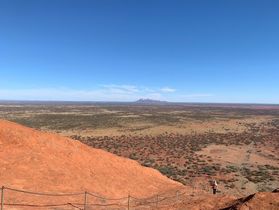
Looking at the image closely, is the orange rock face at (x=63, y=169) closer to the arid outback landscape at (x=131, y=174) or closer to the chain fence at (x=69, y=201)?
the arid outback landscape at (x=131, y=174)

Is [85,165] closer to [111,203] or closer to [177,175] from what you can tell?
[111,203]

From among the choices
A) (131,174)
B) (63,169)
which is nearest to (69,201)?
(63,169)

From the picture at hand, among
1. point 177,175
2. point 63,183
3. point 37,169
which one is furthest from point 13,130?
point 177,175

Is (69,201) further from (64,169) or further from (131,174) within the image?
(131,174)

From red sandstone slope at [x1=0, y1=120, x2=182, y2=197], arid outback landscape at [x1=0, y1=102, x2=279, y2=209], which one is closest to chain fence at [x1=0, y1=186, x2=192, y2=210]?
arid outback landscape at [x1=0, y1=102, x2=279, y2=209]

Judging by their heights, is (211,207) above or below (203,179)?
above

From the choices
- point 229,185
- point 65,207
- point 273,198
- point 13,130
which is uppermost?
point 13,130

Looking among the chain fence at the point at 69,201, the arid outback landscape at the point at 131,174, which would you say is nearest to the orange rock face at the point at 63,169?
the arid outback landscape at the point at 131,174

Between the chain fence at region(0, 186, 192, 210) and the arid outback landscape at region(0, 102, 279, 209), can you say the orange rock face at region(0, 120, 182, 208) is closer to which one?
the arid outback landscape at region(0, 102, 279, 209)
